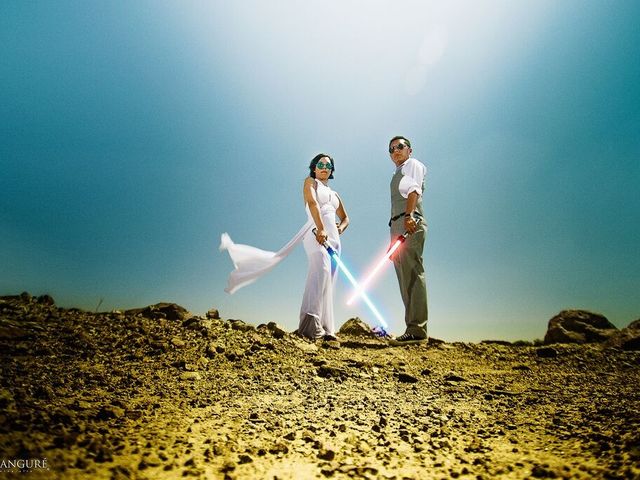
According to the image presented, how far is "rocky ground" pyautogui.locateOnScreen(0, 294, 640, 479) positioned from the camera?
194 centimetres

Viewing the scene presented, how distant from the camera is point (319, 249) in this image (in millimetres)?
6766

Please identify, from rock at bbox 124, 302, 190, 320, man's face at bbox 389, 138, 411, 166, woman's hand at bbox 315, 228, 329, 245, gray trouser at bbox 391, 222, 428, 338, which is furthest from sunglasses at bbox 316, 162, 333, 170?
rock at bbox 124, 302, 190, 320


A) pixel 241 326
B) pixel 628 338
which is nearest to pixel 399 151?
pixel 241 326

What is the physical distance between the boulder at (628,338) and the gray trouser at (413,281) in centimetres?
330

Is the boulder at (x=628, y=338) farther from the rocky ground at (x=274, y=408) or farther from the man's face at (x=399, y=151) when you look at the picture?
the man's face at (x=399, y=151)

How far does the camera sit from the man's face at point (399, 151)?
729 centimetres

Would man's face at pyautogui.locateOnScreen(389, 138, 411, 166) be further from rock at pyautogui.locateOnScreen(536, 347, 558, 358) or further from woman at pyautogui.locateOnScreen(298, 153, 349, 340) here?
rock at pyautogui.locateOnScreen(536, 347, 558, 358)

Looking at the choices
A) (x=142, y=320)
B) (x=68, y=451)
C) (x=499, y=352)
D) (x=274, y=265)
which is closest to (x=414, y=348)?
(x=499, y=352)

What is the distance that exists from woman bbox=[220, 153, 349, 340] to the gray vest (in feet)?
3.43

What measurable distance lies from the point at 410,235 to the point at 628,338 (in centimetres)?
411

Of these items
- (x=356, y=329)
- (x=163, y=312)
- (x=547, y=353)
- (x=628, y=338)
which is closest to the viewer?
(x=163, y=312)

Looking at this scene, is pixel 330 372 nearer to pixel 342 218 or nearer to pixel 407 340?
pixel 407 340

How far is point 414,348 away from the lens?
600 cm

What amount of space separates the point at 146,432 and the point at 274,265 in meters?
5.10
